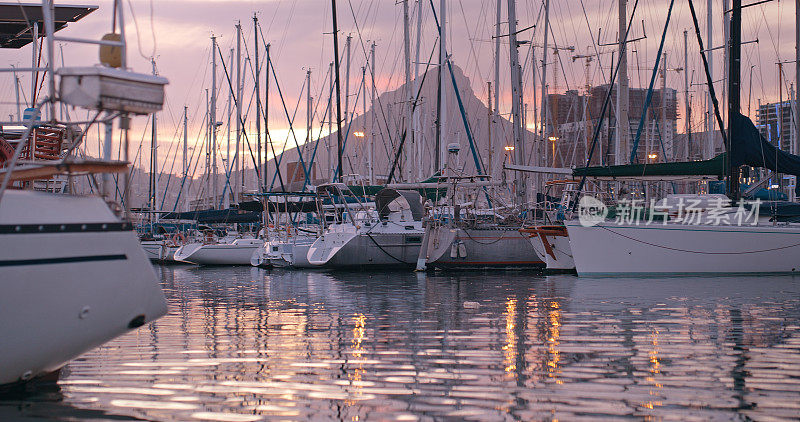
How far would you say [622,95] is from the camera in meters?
32.6

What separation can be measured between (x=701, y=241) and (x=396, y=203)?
12828 mm

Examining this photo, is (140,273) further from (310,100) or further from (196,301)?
(310,100)

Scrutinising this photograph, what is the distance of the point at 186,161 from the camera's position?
66125mm

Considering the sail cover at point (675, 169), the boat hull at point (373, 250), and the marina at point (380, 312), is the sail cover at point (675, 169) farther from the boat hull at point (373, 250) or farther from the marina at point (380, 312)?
the boat hull at point (373, 250)

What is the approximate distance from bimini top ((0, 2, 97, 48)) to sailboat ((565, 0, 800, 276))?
14.7 metres

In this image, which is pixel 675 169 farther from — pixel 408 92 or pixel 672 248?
pixel 408 92

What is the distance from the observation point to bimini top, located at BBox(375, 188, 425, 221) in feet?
111

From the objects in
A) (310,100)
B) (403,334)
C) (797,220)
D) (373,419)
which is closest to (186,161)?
(310,100)

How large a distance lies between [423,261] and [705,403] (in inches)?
949

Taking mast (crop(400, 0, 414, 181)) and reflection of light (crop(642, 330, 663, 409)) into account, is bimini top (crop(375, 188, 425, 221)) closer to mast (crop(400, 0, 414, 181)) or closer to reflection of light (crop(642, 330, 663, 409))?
mast (crop(400, 0, 414, 181))

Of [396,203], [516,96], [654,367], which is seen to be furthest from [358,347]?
[516,96]

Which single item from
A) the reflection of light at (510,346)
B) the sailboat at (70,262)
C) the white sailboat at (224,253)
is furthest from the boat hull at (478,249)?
the sailboat at (70,262)

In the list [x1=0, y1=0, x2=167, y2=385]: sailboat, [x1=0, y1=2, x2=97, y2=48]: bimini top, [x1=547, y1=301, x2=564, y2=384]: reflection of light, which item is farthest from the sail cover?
[x1=0, y1=0, x2=167, y2=385]: sailboat

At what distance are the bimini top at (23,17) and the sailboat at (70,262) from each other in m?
10.3
